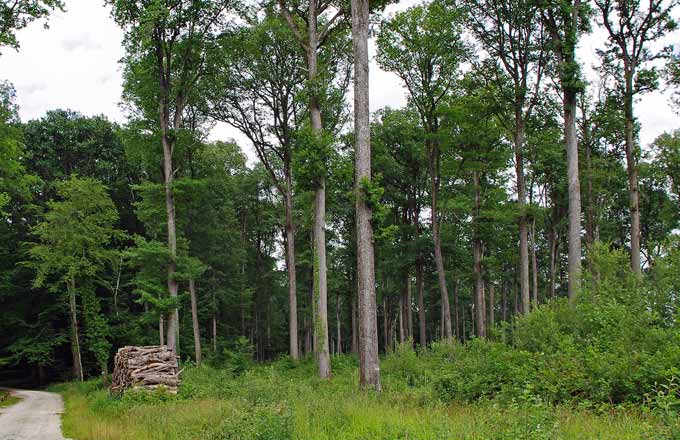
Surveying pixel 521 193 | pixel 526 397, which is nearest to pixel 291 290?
pixel 521 193

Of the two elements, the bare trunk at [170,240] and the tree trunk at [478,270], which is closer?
the bare trunk at [170,240]

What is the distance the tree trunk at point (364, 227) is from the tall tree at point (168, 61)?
1095 cm

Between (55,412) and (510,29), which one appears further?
(510,29)

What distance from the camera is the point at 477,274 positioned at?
83.9ft

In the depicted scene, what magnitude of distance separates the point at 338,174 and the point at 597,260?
7857mm

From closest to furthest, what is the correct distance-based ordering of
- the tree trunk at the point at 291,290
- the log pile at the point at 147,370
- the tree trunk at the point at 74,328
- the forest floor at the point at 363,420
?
the forest floor at the point at 363,420, the log pile at the point at 147,370, the tree trunk at the point at 291,290, the tree trunk at the point at 74,328

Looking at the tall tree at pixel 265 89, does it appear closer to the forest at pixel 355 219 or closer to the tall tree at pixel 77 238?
the forest at pixel 355 219

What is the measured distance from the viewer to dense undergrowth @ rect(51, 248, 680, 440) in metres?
5.98

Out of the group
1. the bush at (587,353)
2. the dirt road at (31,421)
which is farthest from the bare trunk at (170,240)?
the bush at (587,353)

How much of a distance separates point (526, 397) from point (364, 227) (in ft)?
16.8

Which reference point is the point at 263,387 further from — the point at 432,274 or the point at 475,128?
the point at 432,274

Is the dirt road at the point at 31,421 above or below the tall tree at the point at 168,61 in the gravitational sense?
below

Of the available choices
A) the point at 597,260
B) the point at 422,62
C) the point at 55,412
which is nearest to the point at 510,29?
the point at 422,62

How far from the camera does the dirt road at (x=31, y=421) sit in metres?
11.3
